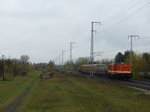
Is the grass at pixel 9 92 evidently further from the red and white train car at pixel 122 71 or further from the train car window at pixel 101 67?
the train car window at pixel 101 67

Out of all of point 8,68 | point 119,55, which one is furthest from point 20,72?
point 119,55

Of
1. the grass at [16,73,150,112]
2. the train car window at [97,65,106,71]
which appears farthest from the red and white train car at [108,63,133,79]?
the grass at [16,73,150,112]

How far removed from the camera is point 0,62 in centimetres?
5388

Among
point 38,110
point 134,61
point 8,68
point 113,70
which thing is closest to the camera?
point 38,110

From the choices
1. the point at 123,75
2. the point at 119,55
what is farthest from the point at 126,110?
the point at 119,55

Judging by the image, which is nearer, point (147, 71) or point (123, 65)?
point (123, 65)

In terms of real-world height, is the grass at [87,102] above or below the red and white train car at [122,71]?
below

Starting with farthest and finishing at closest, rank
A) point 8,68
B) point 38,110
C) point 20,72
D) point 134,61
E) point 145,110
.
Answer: point 20,72 → point 134,61 → point 8,68 → point 38,110 → point 145,110

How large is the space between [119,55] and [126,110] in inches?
4523

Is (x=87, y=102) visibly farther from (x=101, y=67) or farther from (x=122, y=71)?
(x=101, y=67)

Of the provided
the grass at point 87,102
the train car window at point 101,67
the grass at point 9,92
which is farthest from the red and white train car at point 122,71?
the grass at point 87,102

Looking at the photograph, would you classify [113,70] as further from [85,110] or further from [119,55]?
[119,55]

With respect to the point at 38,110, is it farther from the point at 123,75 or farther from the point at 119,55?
the point at 119,55

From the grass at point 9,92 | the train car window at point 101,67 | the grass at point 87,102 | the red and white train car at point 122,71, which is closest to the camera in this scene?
the grass at point 87,102
